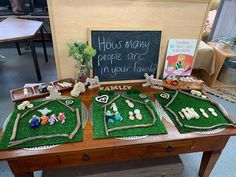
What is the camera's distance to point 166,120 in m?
0.97

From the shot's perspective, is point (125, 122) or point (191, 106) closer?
point (125, 122)

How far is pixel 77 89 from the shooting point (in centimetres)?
108

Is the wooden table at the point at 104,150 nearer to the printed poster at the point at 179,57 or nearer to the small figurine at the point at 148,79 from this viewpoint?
the small figurine at the point at 148,79

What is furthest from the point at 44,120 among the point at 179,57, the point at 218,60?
the point at 218,60

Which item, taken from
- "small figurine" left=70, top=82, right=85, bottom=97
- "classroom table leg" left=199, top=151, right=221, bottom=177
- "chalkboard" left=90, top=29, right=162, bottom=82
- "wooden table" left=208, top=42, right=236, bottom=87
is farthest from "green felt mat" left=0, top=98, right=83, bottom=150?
"wooden table" left=208, top=42, right=236, bottom=87

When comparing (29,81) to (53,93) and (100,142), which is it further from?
(100,142)

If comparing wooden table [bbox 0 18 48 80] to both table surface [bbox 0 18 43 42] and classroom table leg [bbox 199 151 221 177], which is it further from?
classroom table leg [bbox 199 151 221 177]

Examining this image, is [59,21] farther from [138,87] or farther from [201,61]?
[201,61]

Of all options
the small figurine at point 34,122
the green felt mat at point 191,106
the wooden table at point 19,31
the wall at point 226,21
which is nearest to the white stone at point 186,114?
the green felt mat at point 191,106

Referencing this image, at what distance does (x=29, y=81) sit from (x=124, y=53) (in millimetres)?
1863

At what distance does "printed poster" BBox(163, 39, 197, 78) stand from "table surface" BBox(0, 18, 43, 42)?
1.73m

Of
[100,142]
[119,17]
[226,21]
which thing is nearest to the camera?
[100,142]

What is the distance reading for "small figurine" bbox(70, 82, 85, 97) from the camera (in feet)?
3.54

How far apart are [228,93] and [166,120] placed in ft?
6.08
